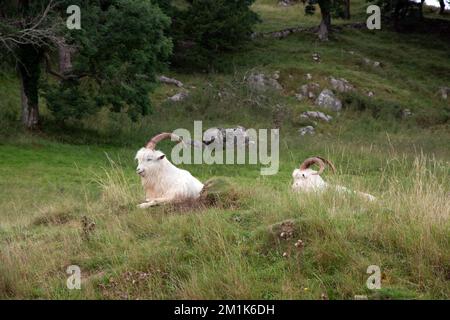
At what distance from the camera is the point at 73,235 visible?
8.95 metres

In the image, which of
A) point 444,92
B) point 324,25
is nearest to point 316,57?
point 324,25

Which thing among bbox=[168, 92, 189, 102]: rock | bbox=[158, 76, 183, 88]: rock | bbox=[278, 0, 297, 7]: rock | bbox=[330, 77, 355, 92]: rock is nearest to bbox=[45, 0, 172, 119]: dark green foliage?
bbox=[168, 92, 189, 102]: rock

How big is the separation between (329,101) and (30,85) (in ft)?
59.1

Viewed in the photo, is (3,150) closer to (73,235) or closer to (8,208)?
(8,208)

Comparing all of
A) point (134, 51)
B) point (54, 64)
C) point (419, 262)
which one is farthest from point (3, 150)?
point (419, 262)

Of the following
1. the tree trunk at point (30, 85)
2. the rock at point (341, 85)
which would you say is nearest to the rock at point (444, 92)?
the rock at point (341, 85)

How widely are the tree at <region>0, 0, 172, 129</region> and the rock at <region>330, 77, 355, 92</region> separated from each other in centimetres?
1566

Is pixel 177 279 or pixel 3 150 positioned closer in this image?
pixel 177 279

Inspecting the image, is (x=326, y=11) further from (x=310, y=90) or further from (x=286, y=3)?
(x=286, y=3)

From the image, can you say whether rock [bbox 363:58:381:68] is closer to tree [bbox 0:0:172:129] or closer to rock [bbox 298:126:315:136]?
rock [bbox 298:126:315:136]

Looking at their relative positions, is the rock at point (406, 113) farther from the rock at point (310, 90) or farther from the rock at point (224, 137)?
the rock at point (224, 137)

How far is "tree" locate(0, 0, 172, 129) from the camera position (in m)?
23.1

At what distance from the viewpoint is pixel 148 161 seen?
11203 millimetres
